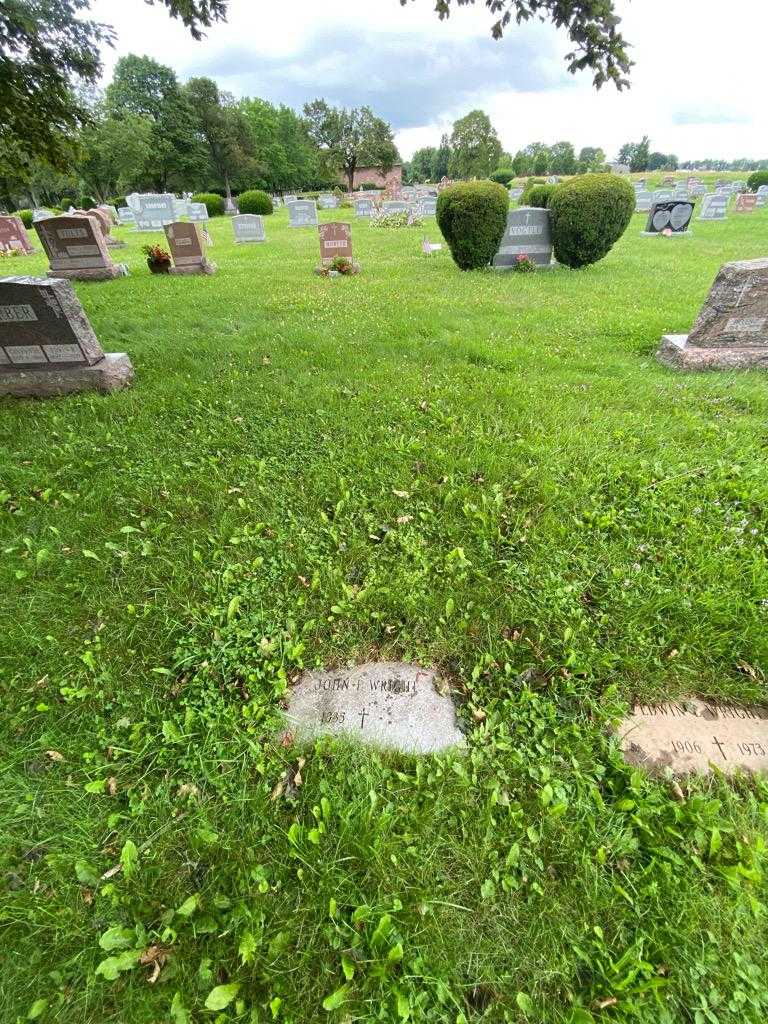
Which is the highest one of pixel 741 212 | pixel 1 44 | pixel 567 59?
pixel 1 44

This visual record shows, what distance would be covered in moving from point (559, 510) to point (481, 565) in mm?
753

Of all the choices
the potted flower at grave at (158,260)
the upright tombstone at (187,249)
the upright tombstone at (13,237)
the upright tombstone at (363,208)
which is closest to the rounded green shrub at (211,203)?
the upright tombstone at (363,208)

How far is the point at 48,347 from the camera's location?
→ 14.5ft

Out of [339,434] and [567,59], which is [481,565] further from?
[567,59]

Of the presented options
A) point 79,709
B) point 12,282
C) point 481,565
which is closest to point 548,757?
point 481,565

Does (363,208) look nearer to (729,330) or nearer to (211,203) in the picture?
(211,203)

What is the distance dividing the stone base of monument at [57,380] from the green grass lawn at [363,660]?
0.21 meters

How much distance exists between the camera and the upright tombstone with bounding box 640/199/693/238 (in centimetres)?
1603

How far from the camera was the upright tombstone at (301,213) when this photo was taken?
22062 mm

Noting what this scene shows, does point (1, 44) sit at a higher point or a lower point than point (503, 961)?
higher

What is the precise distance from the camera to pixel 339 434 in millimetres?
3748

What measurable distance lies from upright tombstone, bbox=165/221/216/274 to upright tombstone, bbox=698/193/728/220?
22.6 meters

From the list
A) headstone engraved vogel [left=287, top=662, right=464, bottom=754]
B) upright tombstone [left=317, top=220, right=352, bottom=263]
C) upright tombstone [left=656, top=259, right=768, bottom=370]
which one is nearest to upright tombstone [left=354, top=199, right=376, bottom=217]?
upright tombstone [left=317, top=220, right=352, bottom=263]

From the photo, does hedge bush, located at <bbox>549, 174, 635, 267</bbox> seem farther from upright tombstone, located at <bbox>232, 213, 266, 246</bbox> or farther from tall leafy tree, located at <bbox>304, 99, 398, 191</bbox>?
tall leafy tree, located at <bbox>304, 99, 398, 191</bbox>
